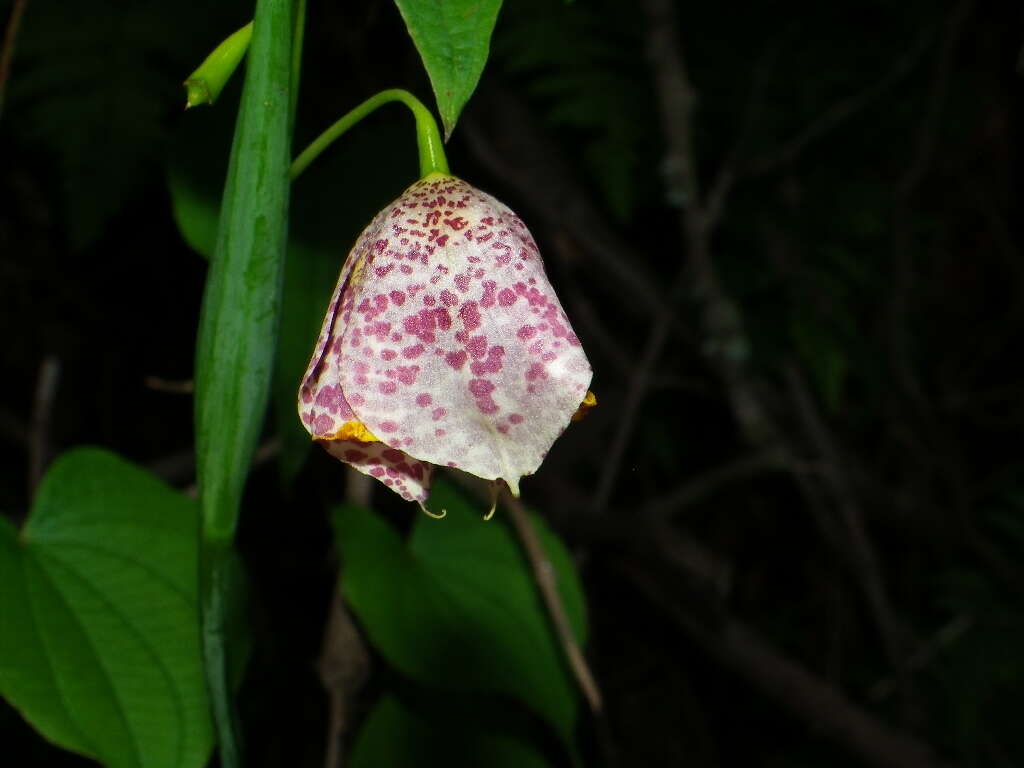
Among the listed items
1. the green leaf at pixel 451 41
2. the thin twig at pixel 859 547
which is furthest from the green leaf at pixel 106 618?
the thin twig at pixel 859 547

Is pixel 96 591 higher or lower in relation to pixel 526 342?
lower

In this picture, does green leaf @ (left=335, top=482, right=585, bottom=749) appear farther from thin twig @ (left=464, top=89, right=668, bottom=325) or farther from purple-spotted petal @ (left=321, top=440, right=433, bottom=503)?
thin twig @ (left=464, top=89, right=668, bottom=325)

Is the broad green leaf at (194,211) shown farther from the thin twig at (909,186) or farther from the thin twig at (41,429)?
the thin twig at (909,186)

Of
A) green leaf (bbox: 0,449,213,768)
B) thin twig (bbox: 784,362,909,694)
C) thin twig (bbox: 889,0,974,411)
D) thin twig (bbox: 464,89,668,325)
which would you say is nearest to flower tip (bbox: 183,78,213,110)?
green leaf (bbox: 0,449,213,768)

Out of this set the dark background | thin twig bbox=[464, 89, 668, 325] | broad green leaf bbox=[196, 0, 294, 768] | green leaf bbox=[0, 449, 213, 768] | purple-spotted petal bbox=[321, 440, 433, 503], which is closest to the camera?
broad green leaf bbox=[196, 0, 294, 768]

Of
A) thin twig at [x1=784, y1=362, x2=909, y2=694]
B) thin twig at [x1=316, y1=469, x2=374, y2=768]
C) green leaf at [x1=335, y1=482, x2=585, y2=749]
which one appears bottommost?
thin twig at [x1=784, y1=362, x2=909, y2=694]

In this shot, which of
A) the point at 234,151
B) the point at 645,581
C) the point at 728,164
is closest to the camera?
the point at 234,151

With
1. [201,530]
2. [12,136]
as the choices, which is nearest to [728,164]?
[12,136]

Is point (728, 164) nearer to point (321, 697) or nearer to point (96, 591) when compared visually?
point (321, 697)
